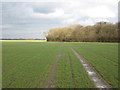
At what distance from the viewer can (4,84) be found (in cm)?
613

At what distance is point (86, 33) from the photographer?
12900 cm

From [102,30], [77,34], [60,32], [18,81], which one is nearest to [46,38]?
[60,32]

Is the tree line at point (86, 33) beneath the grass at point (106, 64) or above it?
above

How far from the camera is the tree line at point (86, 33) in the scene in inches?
4315

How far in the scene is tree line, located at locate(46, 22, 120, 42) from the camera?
109600 millimetres

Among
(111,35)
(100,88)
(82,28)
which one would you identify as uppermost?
(82,28)

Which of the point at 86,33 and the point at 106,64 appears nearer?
the point at 106,64

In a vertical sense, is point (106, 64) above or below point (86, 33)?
below

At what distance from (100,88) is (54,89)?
6.51 feet

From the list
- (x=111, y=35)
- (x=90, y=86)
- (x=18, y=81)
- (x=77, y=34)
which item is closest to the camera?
(x=90, y=86)

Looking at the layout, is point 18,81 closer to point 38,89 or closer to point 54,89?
point 38,89

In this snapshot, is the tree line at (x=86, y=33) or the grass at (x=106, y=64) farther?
the tree line at (x=86, y=33)

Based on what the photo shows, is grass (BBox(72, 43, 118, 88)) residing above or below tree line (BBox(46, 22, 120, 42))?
below

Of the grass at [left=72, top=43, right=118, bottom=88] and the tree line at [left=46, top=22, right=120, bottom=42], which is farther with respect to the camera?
the tree line at [left=46, top=22, right=120, bottom=42]
